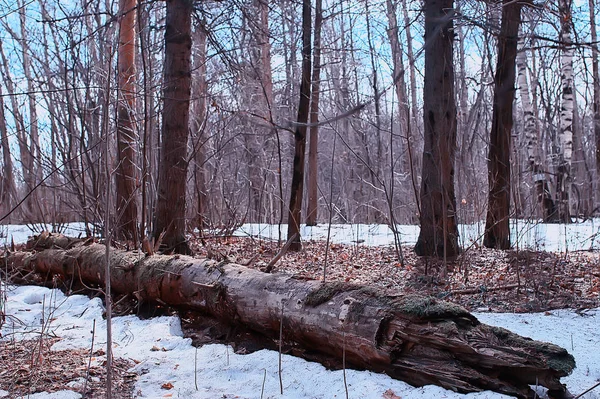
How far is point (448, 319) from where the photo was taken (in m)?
2.54

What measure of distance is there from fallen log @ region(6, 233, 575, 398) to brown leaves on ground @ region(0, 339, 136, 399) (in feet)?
2.78

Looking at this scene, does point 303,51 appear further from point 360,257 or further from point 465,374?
point 465,374

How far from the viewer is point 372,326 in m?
2.69

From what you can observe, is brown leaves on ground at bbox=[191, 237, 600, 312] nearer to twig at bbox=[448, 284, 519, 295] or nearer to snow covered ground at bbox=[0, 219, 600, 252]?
twig at bbox=[448, 284, 519, 295]

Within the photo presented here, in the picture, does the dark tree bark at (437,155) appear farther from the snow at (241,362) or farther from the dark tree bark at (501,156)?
the snow at (241,362)

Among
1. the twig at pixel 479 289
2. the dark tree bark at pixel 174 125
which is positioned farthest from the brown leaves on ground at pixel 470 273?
the dark tree bark at pixel 174 125

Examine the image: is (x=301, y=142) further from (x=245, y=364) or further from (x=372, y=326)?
(x=372, y=326)

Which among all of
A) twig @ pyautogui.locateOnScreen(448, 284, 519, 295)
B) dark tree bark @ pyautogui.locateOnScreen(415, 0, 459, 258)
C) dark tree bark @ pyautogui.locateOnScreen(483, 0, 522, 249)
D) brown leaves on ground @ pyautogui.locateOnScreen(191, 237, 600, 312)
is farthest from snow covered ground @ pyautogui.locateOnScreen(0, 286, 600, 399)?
dark tree bark @ pyautogui.locateOnScreen(483, 0, 522, 249)

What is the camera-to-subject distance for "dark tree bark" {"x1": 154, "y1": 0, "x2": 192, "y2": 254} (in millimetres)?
6109

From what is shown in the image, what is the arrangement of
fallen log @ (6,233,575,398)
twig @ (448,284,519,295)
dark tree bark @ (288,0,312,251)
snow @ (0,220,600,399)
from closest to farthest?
fallen log @ (6,233,575,398) < snow @ (0,220,600,399) < twig @ (448,284,519,295) < dark tree bark @ (288,0,312,251)

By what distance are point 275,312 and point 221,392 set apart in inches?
26.4

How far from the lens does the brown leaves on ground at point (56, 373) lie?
107 inches

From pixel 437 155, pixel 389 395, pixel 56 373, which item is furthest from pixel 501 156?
pixel 56 373

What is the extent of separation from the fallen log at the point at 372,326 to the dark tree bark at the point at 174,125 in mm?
1853
